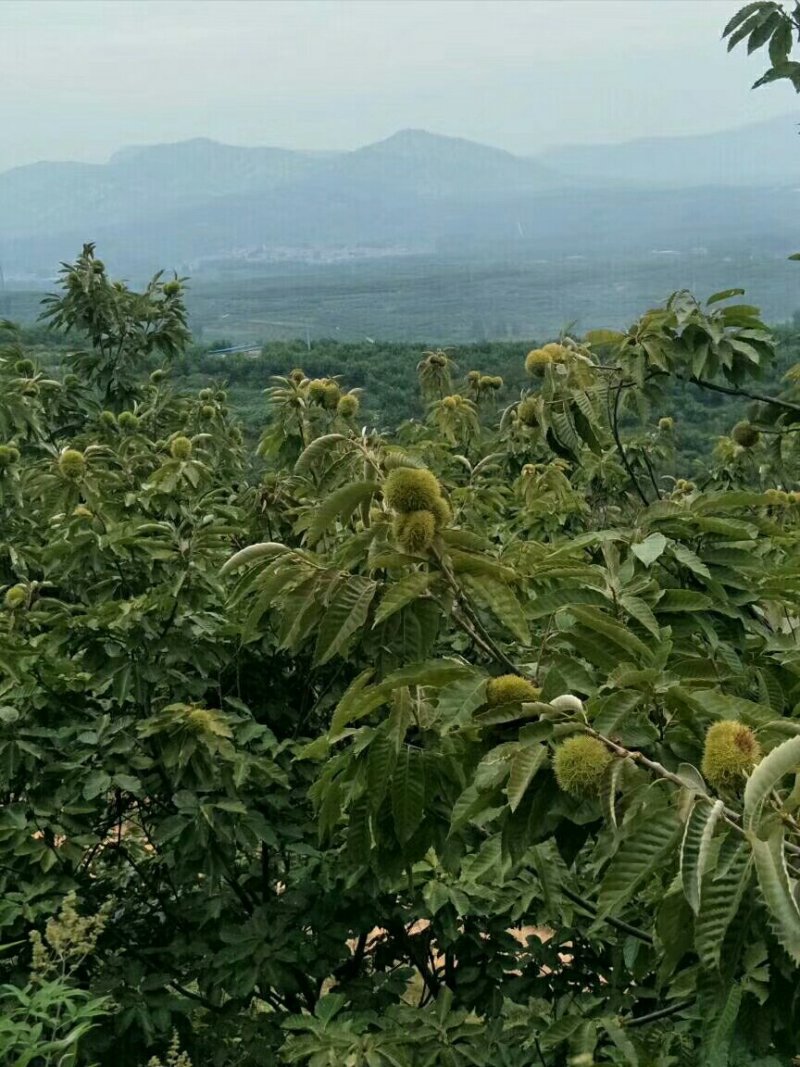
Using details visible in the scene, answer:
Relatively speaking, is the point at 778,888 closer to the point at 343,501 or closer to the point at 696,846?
the point at 696,846

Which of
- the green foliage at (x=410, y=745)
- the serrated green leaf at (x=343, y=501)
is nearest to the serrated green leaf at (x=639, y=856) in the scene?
the green foliage at (x=410, y=745)

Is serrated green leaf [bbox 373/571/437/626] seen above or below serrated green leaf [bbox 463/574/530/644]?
above

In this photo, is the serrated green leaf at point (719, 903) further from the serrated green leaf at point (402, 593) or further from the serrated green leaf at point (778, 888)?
the serrated green leaf at point (402, 593)

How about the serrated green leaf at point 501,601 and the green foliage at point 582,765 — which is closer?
the green foliage at point 582,765

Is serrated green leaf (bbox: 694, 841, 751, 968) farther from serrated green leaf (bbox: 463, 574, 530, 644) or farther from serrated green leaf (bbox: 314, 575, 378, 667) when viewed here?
serrated green leaf (bbox: 314, 575, 378, 667)

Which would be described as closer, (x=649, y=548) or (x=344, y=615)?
(x=344, y=615)

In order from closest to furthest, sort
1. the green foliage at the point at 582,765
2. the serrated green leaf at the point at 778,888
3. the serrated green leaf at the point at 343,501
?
the serrated green leaf at the point at 778,888
the green foliage at the point at 582,765
the serrated green leaf at the point at 343,501

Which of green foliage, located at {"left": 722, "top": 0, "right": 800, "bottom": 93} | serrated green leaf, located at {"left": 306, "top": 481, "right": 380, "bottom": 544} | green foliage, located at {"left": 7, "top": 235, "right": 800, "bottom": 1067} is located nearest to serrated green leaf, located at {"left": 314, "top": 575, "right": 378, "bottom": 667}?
green foliage, located at {"left": 7, "top": 235, "right": 800, "bottom": 1067}

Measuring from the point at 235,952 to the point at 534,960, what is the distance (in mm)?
888

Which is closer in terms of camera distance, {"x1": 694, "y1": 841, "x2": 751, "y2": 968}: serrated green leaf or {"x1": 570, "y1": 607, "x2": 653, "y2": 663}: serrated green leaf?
{"x1": 694, "y1": 841, "x2": 751, "y2": 968}: serrated green leaf

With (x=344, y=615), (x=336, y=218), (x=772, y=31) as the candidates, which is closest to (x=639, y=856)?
(x=344, y=615)

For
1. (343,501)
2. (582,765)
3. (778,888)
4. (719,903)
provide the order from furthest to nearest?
(343,501) < (582,765) < (719,903) < (778,888)

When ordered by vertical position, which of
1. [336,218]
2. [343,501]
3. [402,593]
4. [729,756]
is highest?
[336,218]

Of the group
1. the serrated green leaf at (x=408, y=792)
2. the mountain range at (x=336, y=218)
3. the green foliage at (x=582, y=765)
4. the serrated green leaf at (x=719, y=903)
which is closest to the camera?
the serrated green leaf at (x=719, y=903)
